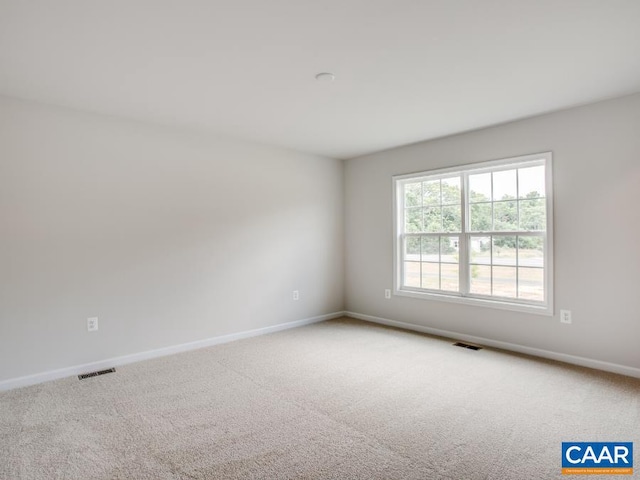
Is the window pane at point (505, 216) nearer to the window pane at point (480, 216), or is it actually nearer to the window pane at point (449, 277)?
the window pane at point (480, 216)

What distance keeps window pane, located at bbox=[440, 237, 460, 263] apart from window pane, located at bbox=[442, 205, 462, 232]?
0.12 m

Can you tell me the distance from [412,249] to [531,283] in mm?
1486

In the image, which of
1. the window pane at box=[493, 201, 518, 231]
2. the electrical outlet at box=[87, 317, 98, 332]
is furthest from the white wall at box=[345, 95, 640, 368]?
the electrical outlet at box=[87, 317, 98, 332]

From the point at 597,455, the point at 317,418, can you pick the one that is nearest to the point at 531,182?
the point at 597,455

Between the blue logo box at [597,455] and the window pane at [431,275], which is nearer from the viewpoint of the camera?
the blue logo box at [597,455]

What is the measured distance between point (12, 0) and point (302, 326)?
417cm

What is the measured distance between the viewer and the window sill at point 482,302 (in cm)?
373

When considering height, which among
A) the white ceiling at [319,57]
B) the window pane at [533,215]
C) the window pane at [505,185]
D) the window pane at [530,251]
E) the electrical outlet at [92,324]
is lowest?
the electrical outlet at [92,324]

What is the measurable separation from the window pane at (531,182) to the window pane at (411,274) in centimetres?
153

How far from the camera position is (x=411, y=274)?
16.3ft

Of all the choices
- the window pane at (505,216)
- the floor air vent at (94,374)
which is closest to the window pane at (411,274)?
the window pane at (505,216)

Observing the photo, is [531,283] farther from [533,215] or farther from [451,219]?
[451,219]

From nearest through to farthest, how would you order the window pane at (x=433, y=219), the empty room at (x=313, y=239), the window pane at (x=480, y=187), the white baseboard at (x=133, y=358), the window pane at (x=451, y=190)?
1. the empty room at (x=313, y=239)
2. the white baseboard at (x=133, y=358)
3. the window pane at (x=480, y=187)
4. the window pane at (x=451, y=190)
5. the window pane at (x=433, y=219)

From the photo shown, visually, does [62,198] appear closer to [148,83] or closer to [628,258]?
[148,83]
